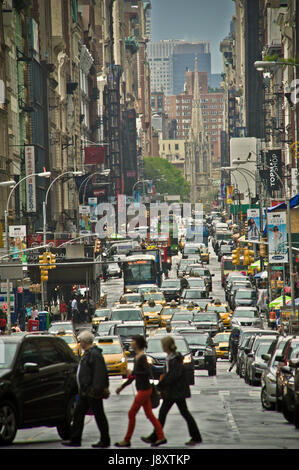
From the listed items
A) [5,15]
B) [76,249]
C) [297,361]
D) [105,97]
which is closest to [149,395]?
[297,361]

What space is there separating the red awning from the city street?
82.5 m

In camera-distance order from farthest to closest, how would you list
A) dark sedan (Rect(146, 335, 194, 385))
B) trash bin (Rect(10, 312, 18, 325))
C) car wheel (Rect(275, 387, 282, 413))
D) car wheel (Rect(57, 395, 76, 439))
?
trash bin (Rect(10, 312, 18, 325))
dark sedan (Rect(146, 335, 194, 385))
car wheel (Rect(275, 387, 282, 413))
car wheel (Rect(57, 395, 76, 439))

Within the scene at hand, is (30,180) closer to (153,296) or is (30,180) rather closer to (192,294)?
(153,296)

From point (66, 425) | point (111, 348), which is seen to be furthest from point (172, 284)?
point (66, 425)

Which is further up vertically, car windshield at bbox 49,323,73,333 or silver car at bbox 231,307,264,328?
car windshield at bbox 49,323,73,333

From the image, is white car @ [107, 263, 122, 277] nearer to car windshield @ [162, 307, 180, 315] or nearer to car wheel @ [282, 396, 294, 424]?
car windshield @ [162, 307, 180, 315]

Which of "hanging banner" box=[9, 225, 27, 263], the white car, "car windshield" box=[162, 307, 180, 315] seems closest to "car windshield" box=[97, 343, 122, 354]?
"hanging banner" box=[9, 225, 27, 263]

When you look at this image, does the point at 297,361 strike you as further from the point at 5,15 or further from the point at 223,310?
the point at 5,15

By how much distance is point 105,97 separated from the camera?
535 feet

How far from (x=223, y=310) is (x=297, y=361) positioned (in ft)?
116

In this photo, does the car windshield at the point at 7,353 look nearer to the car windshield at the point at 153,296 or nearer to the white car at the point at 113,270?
the car windshield at the point at 153,296

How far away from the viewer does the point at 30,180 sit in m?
71.7

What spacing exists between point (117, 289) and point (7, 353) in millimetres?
69959

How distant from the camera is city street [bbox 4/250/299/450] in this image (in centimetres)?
1465
